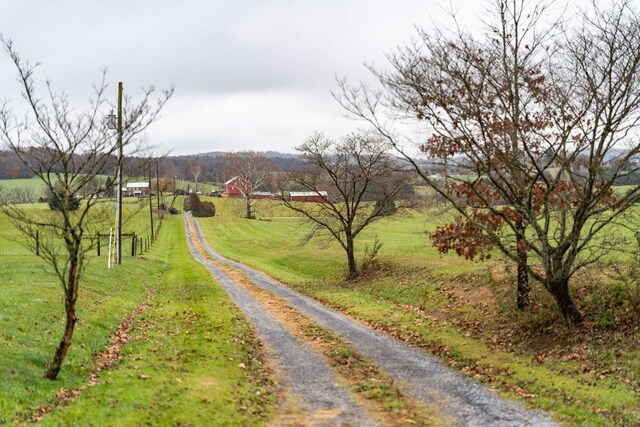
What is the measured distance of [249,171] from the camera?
101 metres

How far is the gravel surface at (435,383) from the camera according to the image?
9.28m

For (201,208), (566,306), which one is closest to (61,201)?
(566,306)

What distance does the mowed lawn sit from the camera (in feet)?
29.2

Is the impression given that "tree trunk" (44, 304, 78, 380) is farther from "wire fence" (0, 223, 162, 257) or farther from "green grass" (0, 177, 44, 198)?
"green grass" (0, 177, 44, 198)

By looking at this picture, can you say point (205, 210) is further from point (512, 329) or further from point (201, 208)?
point (512, 329)

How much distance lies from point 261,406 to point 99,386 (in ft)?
10.3

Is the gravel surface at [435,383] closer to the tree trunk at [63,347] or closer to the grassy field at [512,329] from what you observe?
the grassy field at [512,329]

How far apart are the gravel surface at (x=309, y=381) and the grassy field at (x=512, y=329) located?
325cm

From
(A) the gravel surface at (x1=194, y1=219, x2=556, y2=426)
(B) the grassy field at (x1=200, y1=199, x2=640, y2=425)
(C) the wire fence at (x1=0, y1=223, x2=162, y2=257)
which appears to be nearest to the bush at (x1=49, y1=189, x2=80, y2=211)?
(C) the wire fence at (x1=0, y1=223, x2=162, y2=257)

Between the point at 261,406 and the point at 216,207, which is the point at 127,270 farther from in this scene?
the point at 216,207

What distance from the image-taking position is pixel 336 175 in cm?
3228

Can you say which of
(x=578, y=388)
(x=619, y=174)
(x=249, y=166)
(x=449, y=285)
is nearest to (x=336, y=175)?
(x=449, y=285)

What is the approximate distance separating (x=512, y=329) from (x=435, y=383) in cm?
537

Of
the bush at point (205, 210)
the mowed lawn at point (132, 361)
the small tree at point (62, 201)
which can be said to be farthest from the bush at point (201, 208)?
the small tree at point (62, 201)
